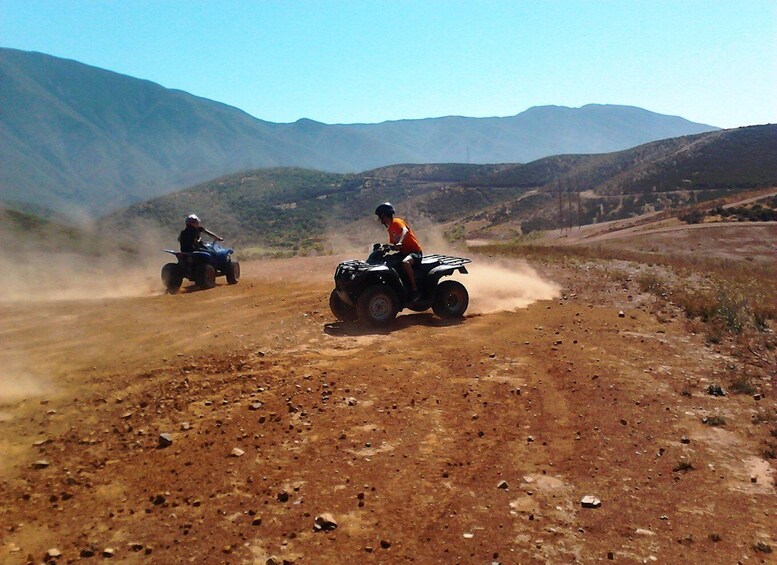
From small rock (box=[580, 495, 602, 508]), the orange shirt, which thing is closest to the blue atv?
the orange shirt

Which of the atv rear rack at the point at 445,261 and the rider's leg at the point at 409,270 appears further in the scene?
the atv rear rack at the point at 445,261

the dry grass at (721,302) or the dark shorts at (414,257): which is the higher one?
the dark shorts at (414,257)

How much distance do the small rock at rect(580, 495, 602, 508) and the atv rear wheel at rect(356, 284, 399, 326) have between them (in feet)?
19.0

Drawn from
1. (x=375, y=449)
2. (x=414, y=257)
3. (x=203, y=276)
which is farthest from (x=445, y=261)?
(x=203, y=276)

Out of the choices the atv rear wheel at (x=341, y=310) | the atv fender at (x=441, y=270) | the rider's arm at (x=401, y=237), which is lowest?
the atv rear wheel at (x=341, y=310)

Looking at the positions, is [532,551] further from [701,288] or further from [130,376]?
[701,288]

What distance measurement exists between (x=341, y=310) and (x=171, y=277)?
6548 mm

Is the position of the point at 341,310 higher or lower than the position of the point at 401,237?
lower

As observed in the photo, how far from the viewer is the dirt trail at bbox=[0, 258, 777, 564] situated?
4.18 m

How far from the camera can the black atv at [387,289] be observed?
10148 mm

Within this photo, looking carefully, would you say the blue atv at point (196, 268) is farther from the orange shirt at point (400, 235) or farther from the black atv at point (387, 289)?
the orange shirt at point (400, 235)

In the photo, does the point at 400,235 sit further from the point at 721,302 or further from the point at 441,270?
the point at 721,302

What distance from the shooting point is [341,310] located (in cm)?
1088

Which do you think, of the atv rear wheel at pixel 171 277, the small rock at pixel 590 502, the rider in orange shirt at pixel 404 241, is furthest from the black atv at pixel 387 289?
the atv rear wheel at pixel 171 277
